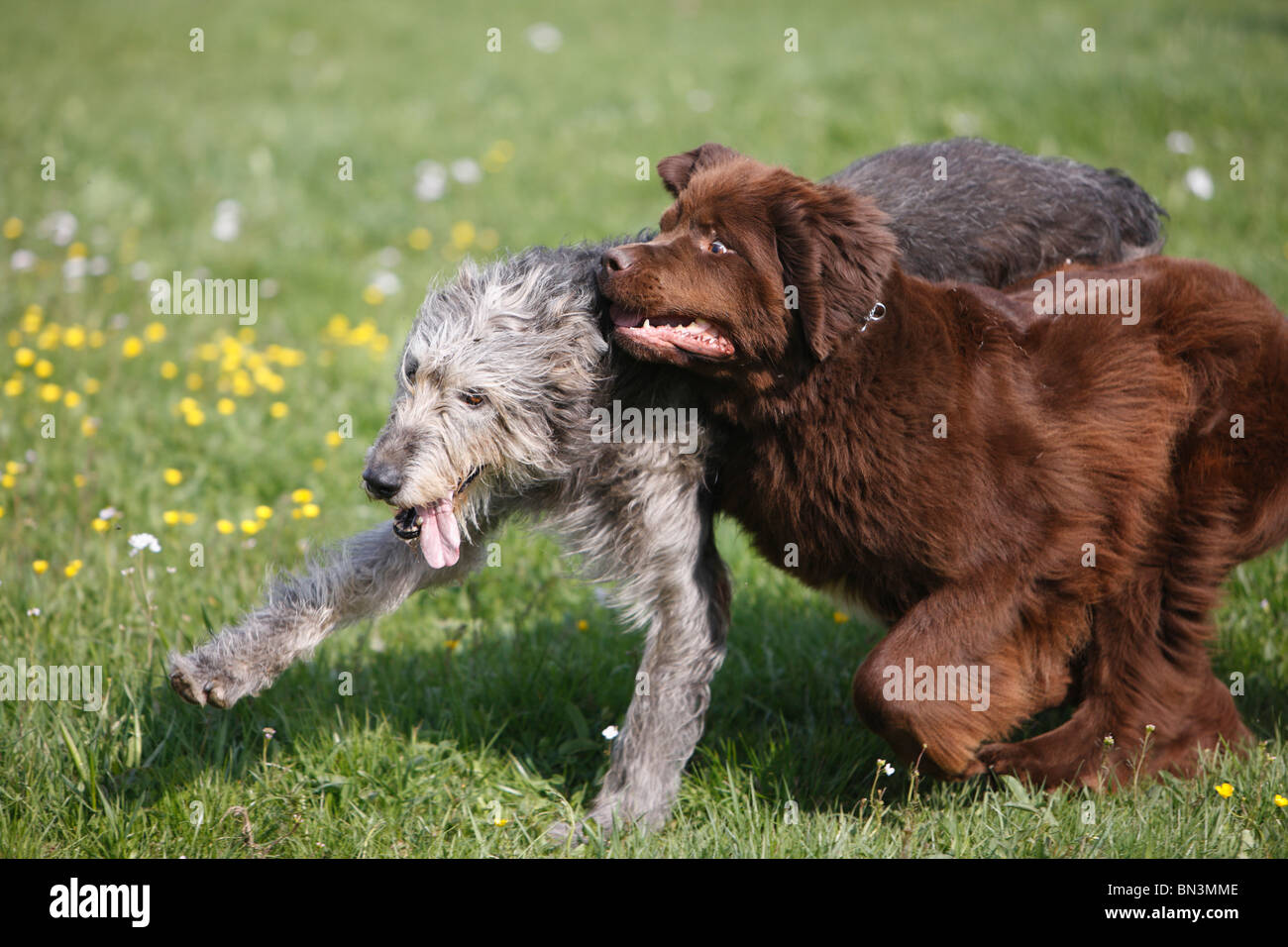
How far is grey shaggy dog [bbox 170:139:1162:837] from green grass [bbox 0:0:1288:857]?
41cm

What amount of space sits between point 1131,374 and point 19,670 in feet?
12.7

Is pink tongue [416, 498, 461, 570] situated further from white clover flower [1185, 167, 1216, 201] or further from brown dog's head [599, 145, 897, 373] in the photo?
white clover flower [1185, 167, 1216, 201]

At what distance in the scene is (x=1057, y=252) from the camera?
4395mm

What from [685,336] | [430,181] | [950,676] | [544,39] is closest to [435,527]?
[685,336]

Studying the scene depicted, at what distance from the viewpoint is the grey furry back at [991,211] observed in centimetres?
425

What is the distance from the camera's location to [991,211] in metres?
4.33

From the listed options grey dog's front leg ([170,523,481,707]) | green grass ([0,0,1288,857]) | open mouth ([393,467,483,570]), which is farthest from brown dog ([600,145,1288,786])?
grey dog's front leg ([170,523,481,707])

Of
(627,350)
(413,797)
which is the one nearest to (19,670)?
(413,797)

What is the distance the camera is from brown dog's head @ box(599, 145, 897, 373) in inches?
136

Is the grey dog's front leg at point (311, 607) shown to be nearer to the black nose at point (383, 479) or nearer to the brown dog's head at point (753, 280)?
the black nose at point (383, 479)

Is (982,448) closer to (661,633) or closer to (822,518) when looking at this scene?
(822,518)

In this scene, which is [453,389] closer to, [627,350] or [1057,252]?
[627,350]

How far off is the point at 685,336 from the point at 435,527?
37.7 inches

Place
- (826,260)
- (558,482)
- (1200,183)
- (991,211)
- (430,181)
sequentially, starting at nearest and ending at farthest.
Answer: (826,260) < (558,482) < (991,211) < (1200,183) < (430,181)
